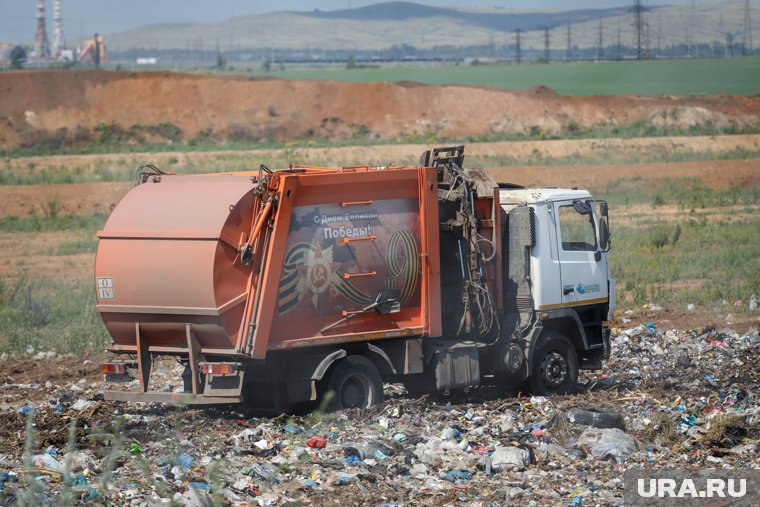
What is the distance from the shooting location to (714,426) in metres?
10.7

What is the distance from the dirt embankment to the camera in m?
69.1

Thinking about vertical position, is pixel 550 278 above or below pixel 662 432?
above

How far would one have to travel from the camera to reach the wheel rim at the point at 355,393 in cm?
1224

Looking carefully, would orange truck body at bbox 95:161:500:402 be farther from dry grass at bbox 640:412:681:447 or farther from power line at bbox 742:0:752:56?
power line at bbox 742:0:752:56

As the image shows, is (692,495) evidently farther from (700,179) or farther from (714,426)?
(700,179)

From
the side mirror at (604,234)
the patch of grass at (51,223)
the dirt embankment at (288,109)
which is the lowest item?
the patch of grass at (51,223)

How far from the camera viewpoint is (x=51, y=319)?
19.2m

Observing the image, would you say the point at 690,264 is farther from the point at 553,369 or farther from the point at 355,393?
the point at 355,393

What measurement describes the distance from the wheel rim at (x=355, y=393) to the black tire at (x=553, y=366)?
2375 millimetres

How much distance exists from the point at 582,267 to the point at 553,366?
1326mm

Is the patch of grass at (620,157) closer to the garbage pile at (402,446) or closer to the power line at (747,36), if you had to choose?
the garbage pile at (402,446)

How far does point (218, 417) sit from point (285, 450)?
76.0 inches

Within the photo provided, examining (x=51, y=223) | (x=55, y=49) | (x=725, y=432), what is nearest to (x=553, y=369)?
(x=725, y=432)

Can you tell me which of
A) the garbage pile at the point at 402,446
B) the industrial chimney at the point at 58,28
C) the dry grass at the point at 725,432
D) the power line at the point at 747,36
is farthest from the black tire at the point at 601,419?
the industrial chimney at the point at 58,28
